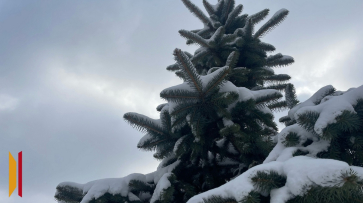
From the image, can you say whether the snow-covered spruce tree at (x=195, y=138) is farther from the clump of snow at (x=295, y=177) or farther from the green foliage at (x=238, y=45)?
the clump of snow at (x=295, y=177)

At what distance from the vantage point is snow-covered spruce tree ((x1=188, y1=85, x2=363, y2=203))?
1479 mm

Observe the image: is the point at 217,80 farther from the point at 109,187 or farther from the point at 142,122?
the point at 109,187

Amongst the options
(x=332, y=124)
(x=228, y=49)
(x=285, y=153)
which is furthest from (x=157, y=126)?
(x=228, y=49)

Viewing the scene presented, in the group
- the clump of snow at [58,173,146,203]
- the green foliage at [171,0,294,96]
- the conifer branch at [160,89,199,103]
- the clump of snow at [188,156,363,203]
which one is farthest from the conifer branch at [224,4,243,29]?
the clump of snow at [188,156,363,203]

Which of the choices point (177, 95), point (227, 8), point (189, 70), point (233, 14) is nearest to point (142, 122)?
point (177, 95)

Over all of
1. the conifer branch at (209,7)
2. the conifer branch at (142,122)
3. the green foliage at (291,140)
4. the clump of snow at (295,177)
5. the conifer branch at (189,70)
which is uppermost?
the conifer branch at (209,7)

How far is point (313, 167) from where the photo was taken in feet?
5.14

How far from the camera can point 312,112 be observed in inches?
93.0

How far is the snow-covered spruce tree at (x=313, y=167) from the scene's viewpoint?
148cm

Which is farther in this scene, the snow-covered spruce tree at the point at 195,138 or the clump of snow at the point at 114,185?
the clump of snow at the point at 114,185

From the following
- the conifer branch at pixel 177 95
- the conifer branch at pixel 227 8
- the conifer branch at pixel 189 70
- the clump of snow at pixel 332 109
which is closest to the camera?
the clump of snow at pixel 332 109

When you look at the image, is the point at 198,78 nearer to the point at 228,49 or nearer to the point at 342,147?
the point at 342,147

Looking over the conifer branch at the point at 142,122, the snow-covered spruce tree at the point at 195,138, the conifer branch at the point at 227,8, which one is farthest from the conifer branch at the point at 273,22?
the conifer branch at the point at 142,122

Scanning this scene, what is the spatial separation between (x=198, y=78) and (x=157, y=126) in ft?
2.77
